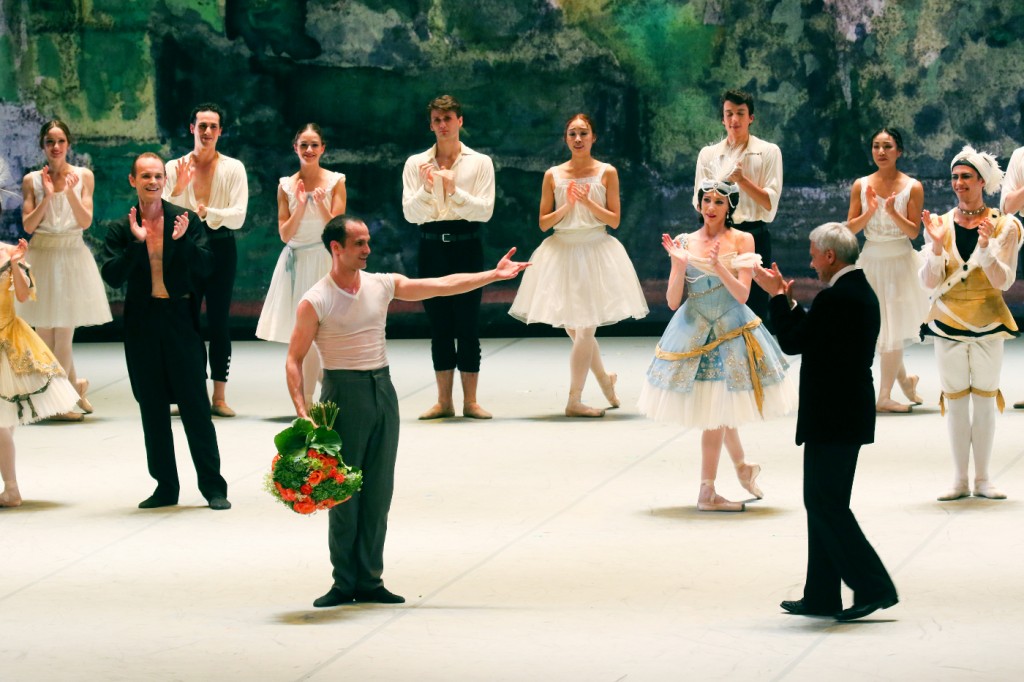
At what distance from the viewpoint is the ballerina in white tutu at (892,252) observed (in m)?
A: 9.62

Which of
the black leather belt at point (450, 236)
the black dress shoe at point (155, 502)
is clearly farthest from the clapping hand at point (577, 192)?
the black dress shoe at point (155, 502)

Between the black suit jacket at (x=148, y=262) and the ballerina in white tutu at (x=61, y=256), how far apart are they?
2.18m

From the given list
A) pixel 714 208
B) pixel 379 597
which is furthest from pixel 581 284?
pixel 379 597

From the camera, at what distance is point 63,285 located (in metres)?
10.2

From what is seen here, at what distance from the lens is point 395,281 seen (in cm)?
659

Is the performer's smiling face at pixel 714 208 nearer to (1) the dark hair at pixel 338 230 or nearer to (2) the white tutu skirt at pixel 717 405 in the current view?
(2) the white tutu skirt at pixel 717 405

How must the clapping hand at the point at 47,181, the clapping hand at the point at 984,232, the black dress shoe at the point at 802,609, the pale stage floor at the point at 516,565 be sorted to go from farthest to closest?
1. the clapping hand at the point at 47,181
2. the clapping hand at the point at 984,232
3. the black dress shoe at the point at 802,609
4. the pale stage floor at the point at 516,565

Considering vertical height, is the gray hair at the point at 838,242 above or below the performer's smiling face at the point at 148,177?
below

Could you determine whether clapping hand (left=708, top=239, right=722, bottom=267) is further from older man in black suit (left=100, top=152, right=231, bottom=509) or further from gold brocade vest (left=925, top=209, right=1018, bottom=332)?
older man in black suit (left=100, top=152, right=231, bottom=509)

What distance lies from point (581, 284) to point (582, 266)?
0.11m

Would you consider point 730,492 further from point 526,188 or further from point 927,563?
point 526,188

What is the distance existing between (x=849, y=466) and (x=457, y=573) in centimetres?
165

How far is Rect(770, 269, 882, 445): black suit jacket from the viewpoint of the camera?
19.6 ft

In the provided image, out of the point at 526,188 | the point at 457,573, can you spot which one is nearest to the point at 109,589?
the point at 457,573
